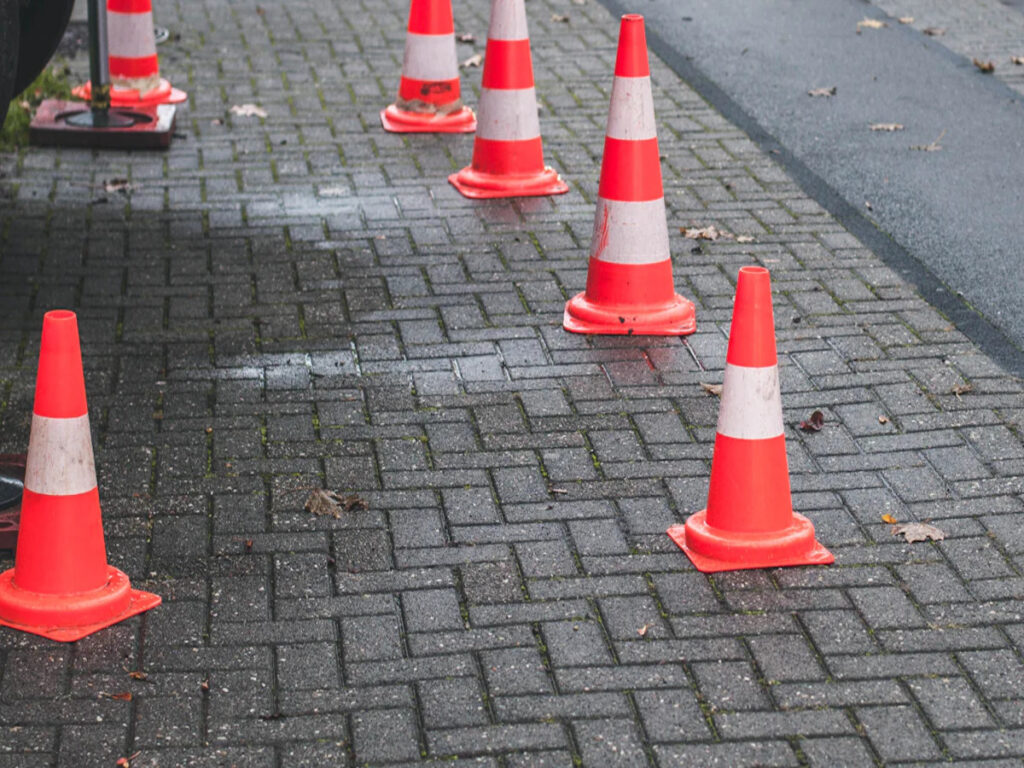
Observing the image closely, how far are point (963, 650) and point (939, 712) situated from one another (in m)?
0.30

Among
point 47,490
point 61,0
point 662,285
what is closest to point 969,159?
Result: point 662,285

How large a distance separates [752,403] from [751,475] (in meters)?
0.20

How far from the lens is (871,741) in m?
3.23

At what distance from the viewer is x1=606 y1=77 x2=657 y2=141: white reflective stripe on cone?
5.42m

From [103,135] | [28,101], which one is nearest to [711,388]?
[103,135]

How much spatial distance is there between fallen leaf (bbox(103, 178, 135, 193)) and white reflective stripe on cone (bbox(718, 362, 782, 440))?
4022mm

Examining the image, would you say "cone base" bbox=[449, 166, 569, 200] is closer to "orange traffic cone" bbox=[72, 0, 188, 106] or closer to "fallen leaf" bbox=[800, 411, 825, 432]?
"orange traffic cone" bbox=[72, 0, 188, 106]

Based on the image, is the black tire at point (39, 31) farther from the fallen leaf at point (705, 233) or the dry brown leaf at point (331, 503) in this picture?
the fallen leaf at point (705, 233)

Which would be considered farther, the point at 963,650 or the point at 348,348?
the point at 348,348

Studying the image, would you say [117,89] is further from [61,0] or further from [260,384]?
[260,384]

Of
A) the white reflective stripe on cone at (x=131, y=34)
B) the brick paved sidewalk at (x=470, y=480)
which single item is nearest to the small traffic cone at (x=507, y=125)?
the brick paved sidewalk at (x=470, y=480)

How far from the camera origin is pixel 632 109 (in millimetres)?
5438

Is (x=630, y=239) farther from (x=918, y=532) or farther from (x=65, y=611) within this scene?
(x=65, y=611)

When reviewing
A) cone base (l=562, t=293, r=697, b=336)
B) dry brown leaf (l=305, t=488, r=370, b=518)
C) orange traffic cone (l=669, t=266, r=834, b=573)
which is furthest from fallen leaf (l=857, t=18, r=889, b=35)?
dry brown leaf (l=305, t=488, r=370, b=518)
